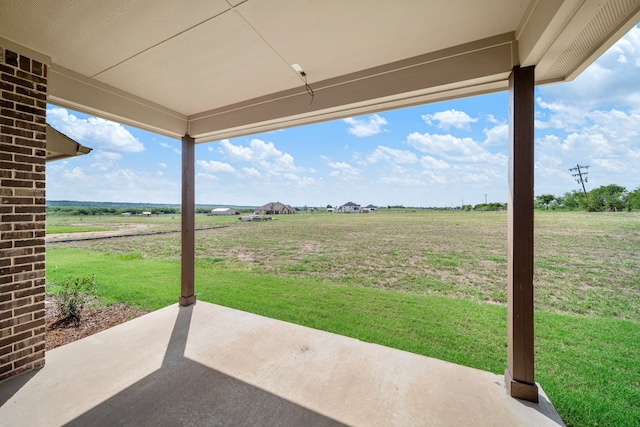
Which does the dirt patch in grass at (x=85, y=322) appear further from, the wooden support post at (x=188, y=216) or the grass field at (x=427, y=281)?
the wooden support post at (x=188, y=216)

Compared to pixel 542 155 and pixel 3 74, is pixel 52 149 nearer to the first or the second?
pixel 3 74

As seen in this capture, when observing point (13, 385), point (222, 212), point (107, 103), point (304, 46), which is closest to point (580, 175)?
point (304, 46)

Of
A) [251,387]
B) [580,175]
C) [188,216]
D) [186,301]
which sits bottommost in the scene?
[251,387]

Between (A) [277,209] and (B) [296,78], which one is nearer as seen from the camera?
(B) [296,78]

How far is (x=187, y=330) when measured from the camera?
250 cm

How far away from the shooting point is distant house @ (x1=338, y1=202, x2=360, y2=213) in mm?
5062

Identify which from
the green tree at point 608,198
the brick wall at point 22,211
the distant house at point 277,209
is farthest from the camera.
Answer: the distant house at point 277,209

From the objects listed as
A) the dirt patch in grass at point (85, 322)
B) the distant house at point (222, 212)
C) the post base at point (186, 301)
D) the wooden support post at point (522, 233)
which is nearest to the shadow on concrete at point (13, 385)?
the dirt patch in grass at point (85, 322)

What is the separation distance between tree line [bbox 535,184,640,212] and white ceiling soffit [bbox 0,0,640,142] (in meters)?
1.17

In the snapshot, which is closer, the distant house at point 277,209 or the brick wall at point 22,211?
the brick wall at point 22,211

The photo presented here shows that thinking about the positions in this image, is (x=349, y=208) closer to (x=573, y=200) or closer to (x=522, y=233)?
(x=573, y=200)

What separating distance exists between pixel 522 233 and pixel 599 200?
A: 1591 millimetres

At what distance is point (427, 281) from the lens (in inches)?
136

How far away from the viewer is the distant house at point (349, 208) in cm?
506
